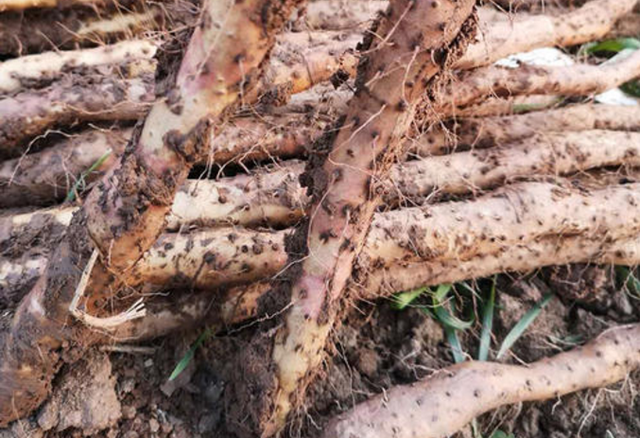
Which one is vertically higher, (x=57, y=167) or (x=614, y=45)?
(x=614, y=45)

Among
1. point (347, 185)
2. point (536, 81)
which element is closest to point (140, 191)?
point (347, 185)

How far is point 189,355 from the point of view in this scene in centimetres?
133

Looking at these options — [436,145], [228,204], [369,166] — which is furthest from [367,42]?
[436,145]

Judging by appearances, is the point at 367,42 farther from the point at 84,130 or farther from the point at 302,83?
the point at 84,130

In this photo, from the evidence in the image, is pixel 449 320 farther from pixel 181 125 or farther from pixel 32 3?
pixel 32 3

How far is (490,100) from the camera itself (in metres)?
1.62

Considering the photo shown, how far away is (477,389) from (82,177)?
897mm

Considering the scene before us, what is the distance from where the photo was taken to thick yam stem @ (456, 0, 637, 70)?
153 centimetres

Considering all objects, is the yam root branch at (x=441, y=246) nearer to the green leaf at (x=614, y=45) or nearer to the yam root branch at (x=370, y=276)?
the yam root branch at (x=370, y=276)

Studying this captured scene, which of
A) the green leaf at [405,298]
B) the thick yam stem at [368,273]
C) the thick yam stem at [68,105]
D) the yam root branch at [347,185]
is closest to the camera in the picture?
the yam root branch at [347,185]

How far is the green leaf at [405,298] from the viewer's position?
4.82 ft

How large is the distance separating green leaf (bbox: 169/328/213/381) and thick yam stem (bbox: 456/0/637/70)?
2.56ft

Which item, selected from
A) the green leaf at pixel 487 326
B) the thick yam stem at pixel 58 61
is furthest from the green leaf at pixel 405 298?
the thick yam stem at pixel 58 61

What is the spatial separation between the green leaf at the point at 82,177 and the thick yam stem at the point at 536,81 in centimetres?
68
